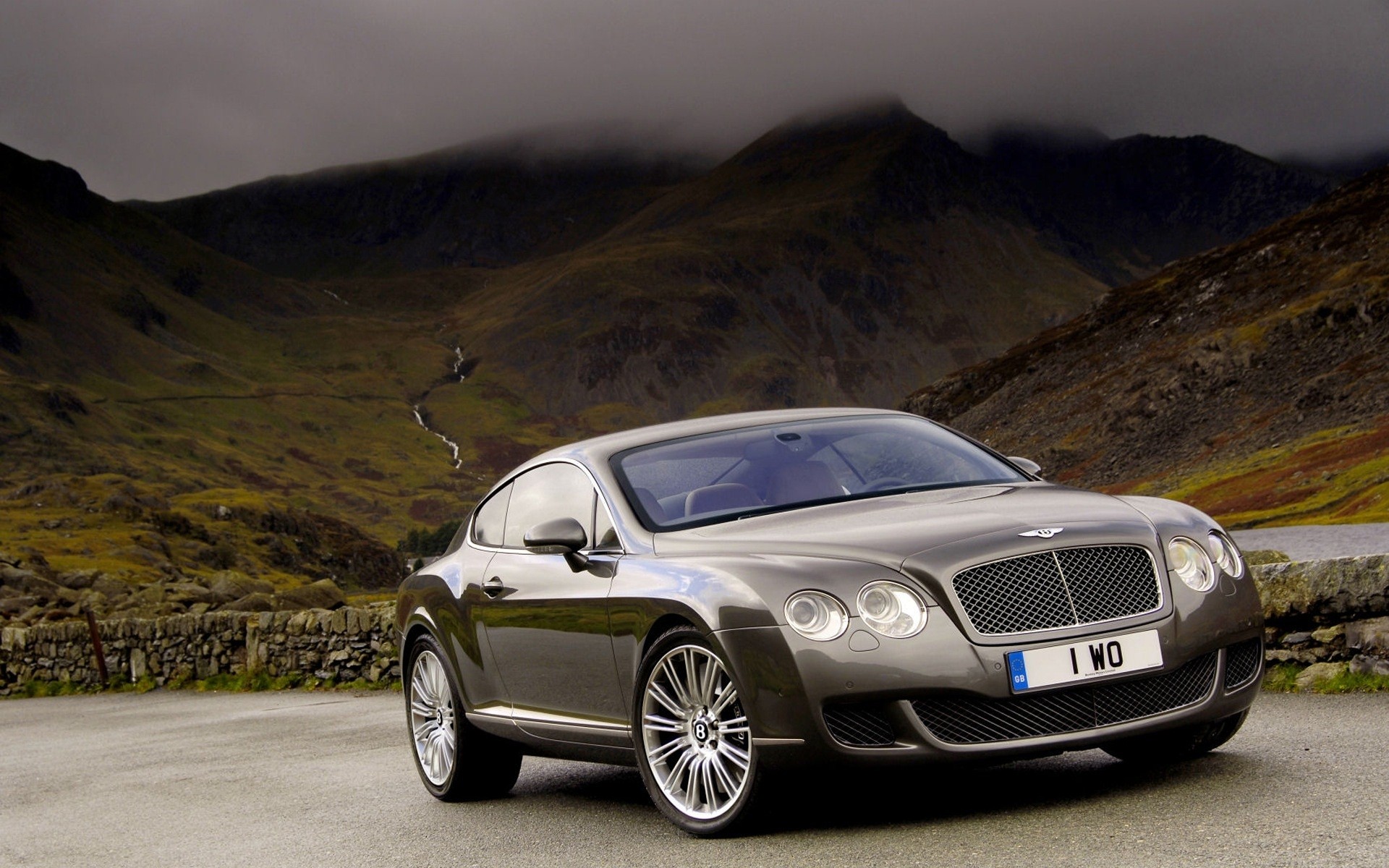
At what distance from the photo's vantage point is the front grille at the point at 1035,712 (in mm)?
5520

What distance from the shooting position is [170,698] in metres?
19.9

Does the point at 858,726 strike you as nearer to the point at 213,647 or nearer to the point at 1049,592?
the point at 1049,592

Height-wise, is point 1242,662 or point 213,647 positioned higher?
point 1242,662

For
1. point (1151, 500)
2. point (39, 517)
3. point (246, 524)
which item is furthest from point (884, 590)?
point (246, 524)

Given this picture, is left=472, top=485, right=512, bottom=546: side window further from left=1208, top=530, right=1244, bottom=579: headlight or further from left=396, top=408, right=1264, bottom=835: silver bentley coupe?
left=1208, top=530, right=1244, bottom=579: headlight

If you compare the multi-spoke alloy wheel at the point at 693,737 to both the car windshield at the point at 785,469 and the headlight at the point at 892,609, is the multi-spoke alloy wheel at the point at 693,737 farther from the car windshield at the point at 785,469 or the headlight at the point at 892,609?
the car windshield at the point at 785,469

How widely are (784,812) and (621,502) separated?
1.57 meters

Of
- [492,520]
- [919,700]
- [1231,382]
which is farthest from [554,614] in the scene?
[1231,382]

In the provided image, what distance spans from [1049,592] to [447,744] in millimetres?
3781

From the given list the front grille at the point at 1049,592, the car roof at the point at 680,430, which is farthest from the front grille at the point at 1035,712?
the car roof at the point at 680,430

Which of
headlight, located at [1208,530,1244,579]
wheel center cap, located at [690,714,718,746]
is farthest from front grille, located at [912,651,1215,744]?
wheel center cap, located at [690,714,718,746]

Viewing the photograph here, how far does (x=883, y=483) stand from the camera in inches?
275

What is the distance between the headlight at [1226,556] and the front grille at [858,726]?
161 cm

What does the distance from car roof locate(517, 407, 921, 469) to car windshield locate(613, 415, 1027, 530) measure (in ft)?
0.16
